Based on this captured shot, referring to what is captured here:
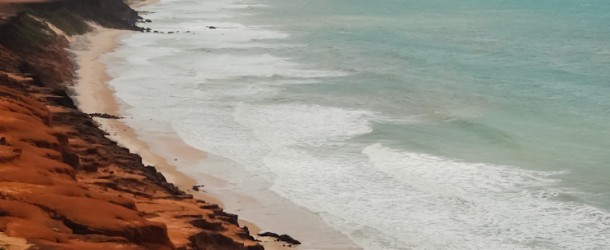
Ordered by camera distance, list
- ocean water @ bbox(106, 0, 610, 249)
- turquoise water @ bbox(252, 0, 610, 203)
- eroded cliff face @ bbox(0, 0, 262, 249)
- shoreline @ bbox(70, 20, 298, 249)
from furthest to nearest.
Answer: turquoise water @ bbox(252, 0, 610, 203), shoreline @ bbox(70, 20, 298, 249), ocean water @ bbox(106, 0, 610, 249), eroded cliff face @ bbox(0, 0, 262, 249)

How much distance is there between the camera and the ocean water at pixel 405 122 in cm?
2023

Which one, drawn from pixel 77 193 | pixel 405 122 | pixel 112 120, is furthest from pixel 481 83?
pixel 77 193

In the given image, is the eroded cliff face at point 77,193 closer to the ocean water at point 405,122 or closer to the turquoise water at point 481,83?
the ocean water at point 405,122

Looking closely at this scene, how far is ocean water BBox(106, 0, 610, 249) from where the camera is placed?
20234 millimetres

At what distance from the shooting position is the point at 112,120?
2959cm

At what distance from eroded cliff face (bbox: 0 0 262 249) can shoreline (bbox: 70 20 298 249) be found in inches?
87.2

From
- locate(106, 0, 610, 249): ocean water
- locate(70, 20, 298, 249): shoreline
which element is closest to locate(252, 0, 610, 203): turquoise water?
locate(106, 0, 610, 249): ocean water

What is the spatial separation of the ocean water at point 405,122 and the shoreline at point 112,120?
658 millimetres

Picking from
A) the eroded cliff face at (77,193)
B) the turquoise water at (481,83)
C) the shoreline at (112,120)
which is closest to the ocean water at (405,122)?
the turquoise water at (481,83)

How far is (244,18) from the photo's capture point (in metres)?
85.4

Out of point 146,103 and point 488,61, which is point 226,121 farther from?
point 488,61

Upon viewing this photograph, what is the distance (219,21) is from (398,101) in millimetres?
47090

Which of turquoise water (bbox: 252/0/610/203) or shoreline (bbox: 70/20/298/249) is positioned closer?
shoreline (bbox: 70/20/298/249)

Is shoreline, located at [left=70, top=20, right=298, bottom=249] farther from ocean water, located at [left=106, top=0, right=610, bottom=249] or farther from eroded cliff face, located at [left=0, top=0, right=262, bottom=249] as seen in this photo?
eroded cliff face, located at [left=0, top=0, right=262, bottom=249]
